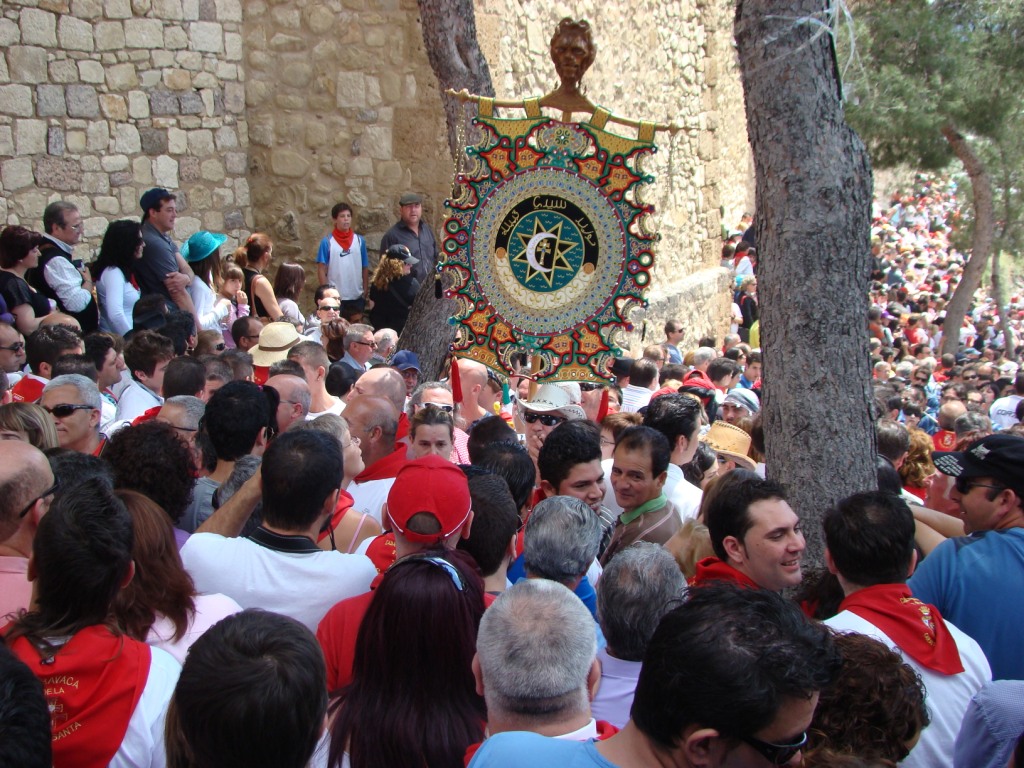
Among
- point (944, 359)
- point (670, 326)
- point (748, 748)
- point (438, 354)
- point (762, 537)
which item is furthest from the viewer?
point (944, 359)

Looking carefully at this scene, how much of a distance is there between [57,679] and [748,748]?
1.56 metres

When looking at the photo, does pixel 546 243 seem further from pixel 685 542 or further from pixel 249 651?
pixel 249 651

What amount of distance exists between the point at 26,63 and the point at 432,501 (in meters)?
8.07

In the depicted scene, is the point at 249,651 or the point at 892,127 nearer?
the point at 249,651

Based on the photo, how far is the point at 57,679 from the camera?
8.09 feet

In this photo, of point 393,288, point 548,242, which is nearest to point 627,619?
point 548,242

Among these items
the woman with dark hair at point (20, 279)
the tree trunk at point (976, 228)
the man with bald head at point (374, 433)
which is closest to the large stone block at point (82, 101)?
the woman with dark hair at point (20, 279)

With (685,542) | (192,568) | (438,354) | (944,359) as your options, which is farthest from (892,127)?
(192,568)

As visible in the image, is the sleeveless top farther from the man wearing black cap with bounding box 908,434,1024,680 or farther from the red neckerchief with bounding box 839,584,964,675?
the red neckerchief with bounding box 839,584,964,675

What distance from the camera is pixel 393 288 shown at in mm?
10094

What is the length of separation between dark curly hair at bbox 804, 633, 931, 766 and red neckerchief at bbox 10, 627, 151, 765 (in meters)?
1.58

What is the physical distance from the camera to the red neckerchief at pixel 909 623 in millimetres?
2953

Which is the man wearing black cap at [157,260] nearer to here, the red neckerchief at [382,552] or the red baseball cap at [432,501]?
the red neckerchief at [382,552]

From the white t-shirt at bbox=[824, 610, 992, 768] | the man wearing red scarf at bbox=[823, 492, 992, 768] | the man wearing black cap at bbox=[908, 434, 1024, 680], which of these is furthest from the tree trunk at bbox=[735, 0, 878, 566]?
the white t-shirt at bbox=[824, 610, 992, 768]
